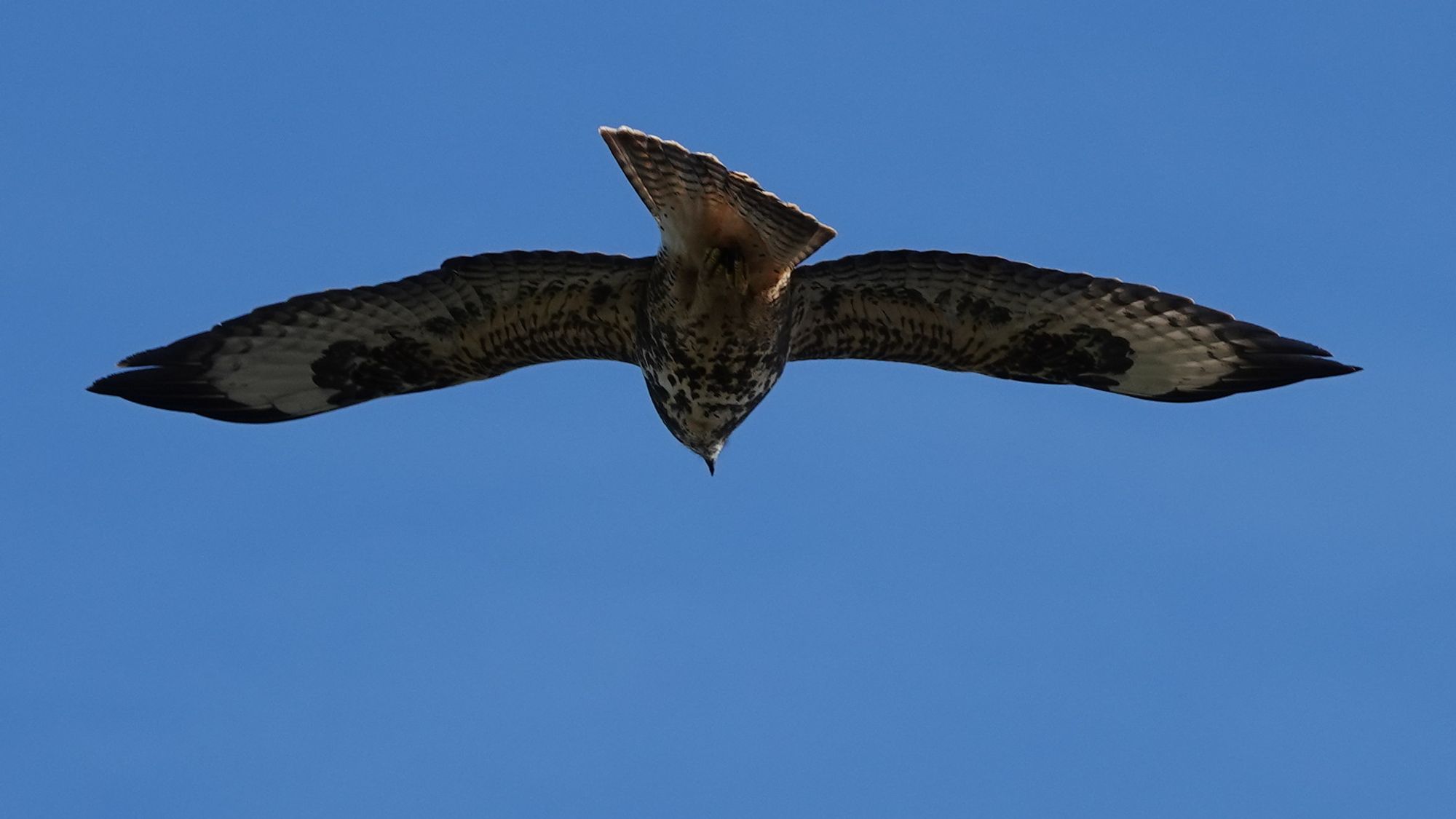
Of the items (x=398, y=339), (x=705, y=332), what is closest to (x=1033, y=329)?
(x=705, y=332)

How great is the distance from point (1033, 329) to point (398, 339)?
3.41 metres

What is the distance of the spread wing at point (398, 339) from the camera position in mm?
11422

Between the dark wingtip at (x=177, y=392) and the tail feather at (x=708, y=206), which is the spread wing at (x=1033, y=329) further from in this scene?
the dark wingtip at (x=177, y=392)

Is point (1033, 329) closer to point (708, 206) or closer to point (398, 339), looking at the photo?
point (708, 206)

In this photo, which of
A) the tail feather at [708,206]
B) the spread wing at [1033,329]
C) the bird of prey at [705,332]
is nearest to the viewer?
the tail feather at [708,206]

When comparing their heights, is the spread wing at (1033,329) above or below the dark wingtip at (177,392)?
above

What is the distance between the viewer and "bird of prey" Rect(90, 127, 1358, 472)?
11.3 m

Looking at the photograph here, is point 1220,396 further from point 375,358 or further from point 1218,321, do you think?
point 375,358

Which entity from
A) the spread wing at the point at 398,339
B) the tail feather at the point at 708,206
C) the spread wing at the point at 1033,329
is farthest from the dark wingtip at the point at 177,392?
the spread wing at the point at 1033,329

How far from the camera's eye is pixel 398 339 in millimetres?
11742

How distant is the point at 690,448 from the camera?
12609 mm

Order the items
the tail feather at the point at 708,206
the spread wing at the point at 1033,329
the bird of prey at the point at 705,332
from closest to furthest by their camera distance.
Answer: the tail feather at the point at 708,206
the bird of prey at the point at 705,332
the spread wing at the point at 1033,329

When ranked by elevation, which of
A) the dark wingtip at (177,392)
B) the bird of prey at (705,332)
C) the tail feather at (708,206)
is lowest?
the dark wingtip at (177,392)

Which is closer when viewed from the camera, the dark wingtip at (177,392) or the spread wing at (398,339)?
the spread wing at (398,339)
